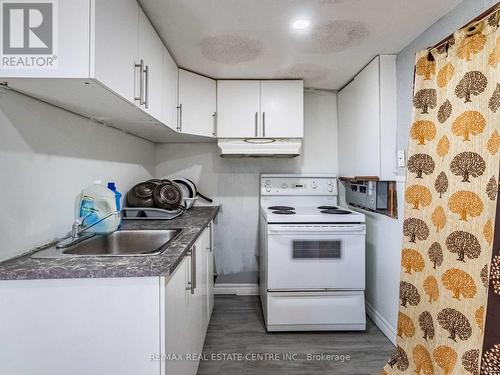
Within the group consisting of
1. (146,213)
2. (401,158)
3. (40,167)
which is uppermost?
(401,158)

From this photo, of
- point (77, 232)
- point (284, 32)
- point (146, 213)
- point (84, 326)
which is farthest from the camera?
point (146, 213)

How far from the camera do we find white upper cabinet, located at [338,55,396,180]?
199 centimetres

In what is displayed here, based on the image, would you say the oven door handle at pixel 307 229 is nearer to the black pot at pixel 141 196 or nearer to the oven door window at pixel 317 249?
the oven door window at pixel 317 249

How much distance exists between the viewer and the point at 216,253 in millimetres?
2877

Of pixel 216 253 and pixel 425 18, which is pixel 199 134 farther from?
pixel 425 18

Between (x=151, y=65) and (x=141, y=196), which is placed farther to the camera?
(x=141, y=196)

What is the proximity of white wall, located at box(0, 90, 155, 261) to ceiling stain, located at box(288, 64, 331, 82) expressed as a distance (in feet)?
4.97

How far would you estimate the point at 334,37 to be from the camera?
69.9 inches

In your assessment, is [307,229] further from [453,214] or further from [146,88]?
[146,88]

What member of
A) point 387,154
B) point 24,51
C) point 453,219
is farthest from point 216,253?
point 24,51

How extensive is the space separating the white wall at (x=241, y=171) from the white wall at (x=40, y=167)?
112cm

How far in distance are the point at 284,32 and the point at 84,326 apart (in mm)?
1782

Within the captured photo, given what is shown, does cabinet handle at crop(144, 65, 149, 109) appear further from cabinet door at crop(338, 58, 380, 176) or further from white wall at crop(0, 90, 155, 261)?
cabinet door at crop(338, 58, 380, 176)

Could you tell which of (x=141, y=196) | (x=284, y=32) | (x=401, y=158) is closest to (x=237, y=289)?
(x=141, y=196)
